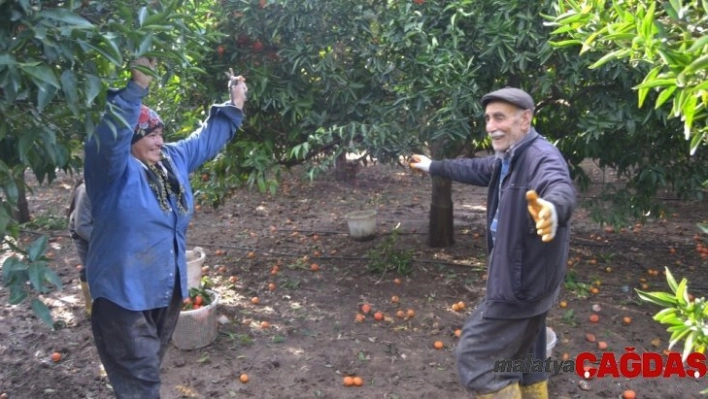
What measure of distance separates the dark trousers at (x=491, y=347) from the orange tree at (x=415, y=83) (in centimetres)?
143

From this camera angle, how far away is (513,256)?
3084mm

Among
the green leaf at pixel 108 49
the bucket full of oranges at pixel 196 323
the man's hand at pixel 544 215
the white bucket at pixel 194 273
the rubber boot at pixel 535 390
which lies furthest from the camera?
the white bucket at pixel 194 273

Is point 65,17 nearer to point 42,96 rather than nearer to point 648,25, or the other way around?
point 42,96

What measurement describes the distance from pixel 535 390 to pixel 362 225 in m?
3.62

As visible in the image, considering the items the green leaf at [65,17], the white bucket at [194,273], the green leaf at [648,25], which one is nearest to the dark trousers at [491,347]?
the green leaf at [648,25]

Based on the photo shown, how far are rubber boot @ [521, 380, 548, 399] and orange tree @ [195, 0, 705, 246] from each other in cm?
160

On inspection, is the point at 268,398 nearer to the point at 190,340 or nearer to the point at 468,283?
the point at 190,340

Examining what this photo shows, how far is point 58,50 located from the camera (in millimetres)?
1934

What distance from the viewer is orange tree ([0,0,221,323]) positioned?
1.92m

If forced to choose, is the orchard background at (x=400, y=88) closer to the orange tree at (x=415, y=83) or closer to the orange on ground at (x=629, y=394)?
the orange tree at (x=415, y=83)

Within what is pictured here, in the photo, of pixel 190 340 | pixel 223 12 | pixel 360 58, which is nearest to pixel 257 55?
pixel 223 12

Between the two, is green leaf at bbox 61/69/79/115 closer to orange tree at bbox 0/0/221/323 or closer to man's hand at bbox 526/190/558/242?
orange tree at bbox 0/0/221/323

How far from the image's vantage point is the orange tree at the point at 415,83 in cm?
425

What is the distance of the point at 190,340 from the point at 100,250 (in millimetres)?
1831
